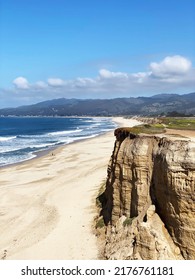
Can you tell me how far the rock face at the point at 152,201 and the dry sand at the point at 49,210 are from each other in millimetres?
2368

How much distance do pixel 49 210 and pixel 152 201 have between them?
10.8m

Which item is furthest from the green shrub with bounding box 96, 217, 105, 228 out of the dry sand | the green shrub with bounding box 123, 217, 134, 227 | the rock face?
the green shrub with bounding box 123, 217, 134, 227

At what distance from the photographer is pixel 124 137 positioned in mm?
21641

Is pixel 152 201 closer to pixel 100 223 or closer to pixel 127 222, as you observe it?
pixel 127 222

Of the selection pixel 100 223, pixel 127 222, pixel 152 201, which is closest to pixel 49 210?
pixel 100 223

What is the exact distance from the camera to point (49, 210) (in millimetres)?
25938

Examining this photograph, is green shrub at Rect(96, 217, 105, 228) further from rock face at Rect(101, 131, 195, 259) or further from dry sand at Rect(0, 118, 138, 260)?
rock face at Rect(101, 131, 195, 259)

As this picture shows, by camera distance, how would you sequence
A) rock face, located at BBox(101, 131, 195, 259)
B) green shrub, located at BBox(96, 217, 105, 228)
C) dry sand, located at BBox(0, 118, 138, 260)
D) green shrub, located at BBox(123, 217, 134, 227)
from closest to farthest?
1. rock face, located at BBox(101, 131, 195, 259)
2. green shrub, located at BBox(123, 217, 134, 227)
3. dry sand, located at BBox(0, 118, 138, 260)
4. green shrub, located at BBox(96, 217, 105, 228)

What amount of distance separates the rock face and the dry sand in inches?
93.2

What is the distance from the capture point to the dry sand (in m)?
19.3

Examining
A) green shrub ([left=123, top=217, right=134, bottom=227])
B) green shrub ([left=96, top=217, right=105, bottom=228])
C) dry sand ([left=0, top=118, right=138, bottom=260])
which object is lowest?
dry sand ([left=0, top=118, right=138, bottom=260])

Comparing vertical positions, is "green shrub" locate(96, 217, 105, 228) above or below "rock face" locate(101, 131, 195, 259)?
below

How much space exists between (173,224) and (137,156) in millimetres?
4152

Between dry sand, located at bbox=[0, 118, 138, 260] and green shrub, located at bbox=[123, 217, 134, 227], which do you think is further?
dry sand, located at bbox=[0, 118, 138, 260]
